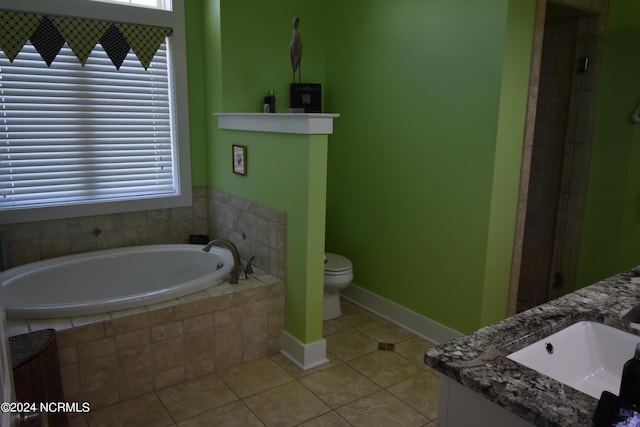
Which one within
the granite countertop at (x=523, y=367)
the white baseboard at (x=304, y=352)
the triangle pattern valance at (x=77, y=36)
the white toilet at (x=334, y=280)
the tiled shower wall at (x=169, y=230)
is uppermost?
the triangle pattern valance at (x=77, y=36)

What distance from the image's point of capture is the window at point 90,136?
301 centimetres

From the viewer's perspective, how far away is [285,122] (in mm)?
Result: 2744

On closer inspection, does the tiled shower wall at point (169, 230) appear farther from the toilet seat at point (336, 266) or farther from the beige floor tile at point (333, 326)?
the beige floor tile at point (333, 326)

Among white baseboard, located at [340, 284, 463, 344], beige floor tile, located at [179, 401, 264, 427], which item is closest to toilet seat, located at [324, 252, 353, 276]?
white baseboard, located at [340, 284, 463, 344]

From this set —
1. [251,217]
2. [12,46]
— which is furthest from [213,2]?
[251,217]

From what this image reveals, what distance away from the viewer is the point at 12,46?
2.86m

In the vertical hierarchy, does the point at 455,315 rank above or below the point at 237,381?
above

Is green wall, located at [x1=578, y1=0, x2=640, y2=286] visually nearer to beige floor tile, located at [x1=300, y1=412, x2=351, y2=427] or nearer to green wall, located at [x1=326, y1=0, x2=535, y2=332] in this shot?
green wall, located at [x1=326, y1=0, x2=535, y2=332]

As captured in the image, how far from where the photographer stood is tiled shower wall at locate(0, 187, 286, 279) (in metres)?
3.04

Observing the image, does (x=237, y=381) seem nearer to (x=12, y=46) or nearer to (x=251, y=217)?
(x=251, y=217)

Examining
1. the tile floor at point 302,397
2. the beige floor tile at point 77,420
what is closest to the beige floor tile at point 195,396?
the tile floor at point 302,397

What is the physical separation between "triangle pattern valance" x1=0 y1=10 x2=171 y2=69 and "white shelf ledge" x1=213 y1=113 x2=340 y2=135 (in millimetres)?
751

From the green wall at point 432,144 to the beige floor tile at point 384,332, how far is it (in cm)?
19

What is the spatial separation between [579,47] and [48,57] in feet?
11.7
